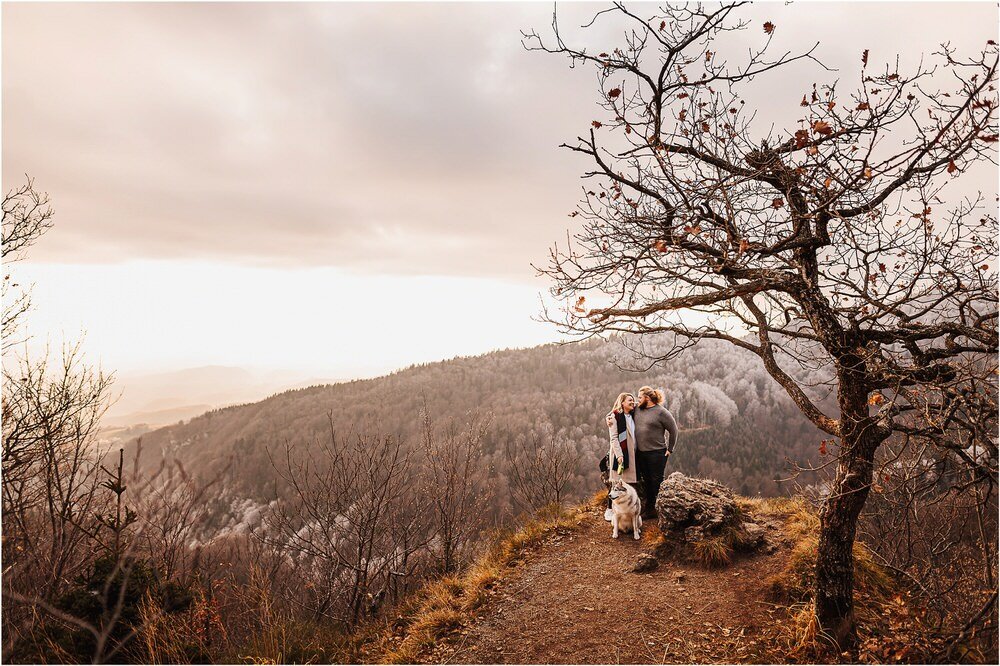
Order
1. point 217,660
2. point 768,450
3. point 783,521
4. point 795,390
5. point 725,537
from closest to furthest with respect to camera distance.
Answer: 1. point 795,390
2. point 217,660
3. point 725,537
4. point 783,521
5. point 768,450

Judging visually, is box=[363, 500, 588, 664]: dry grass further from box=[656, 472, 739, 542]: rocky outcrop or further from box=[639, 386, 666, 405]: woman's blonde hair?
box=[639, 386, 666, 405]: woman's blonde hair

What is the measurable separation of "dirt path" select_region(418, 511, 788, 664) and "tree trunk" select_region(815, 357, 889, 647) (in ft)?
2.58

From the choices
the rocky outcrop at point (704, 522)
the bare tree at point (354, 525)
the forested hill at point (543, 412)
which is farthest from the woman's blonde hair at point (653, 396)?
A: the forested hill at point (543, 412)

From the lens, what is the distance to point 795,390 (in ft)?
16.9

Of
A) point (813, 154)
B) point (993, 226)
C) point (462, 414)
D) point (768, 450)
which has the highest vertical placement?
point (813, 154)

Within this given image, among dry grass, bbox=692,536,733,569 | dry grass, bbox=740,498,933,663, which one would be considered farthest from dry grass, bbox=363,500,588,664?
dry grass, bbox=740,498,933,663

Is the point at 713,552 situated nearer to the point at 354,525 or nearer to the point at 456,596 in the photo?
the point at 456,596

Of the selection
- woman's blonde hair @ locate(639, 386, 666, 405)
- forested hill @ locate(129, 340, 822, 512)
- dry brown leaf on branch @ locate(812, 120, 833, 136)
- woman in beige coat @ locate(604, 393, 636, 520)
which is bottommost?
forested hill @ locate(129, 340, 822, 512)

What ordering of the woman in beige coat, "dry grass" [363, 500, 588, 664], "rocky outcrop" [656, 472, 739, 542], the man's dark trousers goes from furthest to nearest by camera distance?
the man's dark trousers < the woman in beige coat < "rocky outcrop" [656, 472, 739, 542] < "dry grass" [363, 500, 588, 664]

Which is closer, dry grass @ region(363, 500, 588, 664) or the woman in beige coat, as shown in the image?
dry grass @ region(363, 500, 588, 664)

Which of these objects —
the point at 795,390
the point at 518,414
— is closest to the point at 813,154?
the point at 795,390

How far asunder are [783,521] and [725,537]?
1.93m

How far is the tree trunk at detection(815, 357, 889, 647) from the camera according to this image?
14.1ft

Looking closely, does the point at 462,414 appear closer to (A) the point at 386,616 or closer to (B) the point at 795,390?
(A) the point at 386,616
